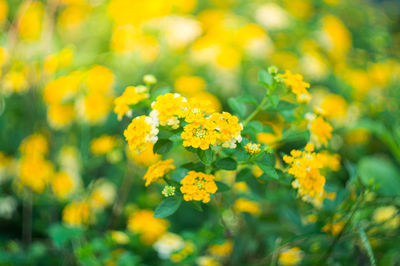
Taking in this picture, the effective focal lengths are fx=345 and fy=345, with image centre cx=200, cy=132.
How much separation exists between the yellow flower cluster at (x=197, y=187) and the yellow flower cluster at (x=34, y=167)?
96cm

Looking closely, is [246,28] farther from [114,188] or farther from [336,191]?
[336,191]

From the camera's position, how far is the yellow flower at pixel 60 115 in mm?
1686

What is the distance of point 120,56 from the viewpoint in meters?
2.23

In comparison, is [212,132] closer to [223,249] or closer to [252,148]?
[252,148]

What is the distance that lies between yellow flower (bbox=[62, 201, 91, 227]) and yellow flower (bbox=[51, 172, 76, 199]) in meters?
0.08

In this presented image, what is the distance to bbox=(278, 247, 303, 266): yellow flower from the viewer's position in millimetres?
1171

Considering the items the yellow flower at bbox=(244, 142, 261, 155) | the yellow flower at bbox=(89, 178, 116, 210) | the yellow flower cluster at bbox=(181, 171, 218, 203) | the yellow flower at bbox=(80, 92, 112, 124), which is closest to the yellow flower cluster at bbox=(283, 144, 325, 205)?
the yellow flower at bbox=(244, 142, 261, 155)

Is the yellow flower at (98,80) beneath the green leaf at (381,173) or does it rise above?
above

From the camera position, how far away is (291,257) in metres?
1.18

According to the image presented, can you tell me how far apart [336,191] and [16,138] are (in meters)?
1.65

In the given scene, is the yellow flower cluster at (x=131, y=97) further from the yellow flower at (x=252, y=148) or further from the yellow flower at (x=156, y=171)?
the yellow flower at (x=252, y=148)

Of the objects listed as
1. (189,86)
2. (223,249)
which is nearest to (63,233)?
(223,249)

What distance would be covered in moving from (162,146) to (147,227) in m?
0.68

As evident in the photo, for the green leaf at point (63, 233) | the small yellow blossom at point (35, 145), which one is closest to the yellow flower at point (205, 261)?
the green leaf at point (63, 233)
